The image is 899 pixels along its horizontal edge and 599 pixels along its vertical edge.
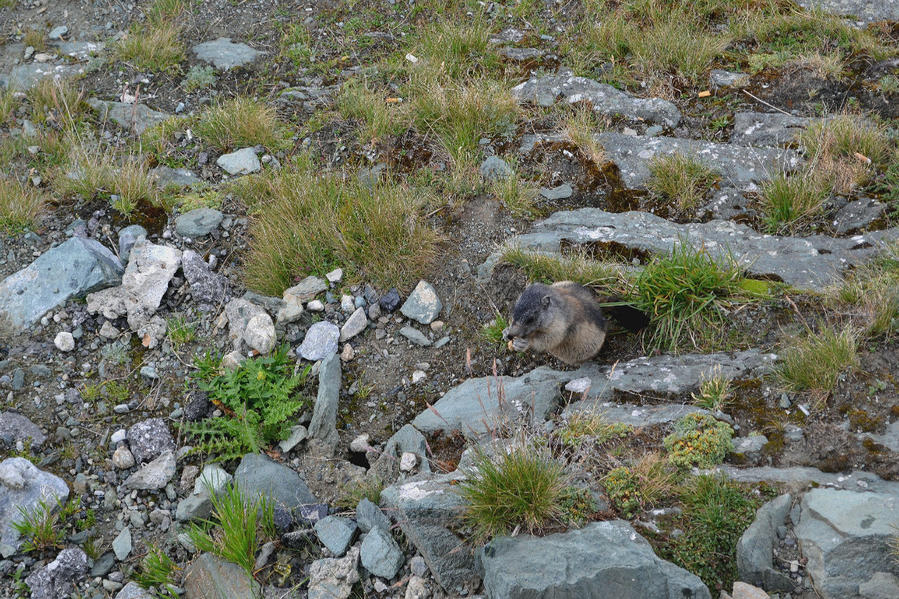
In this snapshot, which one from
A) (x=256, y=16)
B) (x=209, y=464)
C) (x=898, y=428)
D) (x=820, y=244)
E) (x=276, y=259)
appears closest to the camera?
(x=898, y=428)

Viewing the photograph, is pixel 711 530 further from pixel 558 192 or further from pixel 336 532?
pixel 558 192

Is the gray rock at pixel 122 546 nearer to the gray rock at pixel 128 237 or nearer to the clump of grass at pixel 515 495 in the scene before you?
the clump of grass at pixel 515 495

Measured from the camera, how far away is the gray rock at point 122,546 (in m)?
5.27

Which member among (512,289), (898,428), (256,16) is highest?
(256,16)

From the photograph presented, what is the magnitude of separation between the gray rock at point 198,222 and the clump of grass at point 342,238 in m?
0.67

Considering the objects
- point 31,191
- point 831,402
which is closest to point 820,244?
point 831,402

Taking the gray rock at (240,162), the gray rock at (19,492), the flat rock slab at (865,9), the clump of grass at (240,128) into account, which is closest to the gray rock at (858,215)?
the flat rock slab at (865,9)

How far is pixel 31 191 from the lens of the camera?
783cm

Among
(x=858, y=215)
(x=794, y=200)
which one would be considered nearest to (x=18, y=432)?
(x=794, y=200)

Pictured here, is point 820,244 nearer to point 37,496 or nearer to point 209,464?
point 209,464

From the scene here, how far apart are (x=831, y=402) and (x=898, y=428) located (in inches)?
17.6

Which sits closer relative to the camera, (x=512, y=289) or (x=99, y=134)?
(x=512, y=289)

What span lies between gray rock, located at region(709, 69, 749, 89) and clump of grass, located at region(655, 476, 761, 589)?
5700mm

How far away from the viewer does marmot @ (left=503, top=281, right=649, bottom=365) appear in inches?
230
